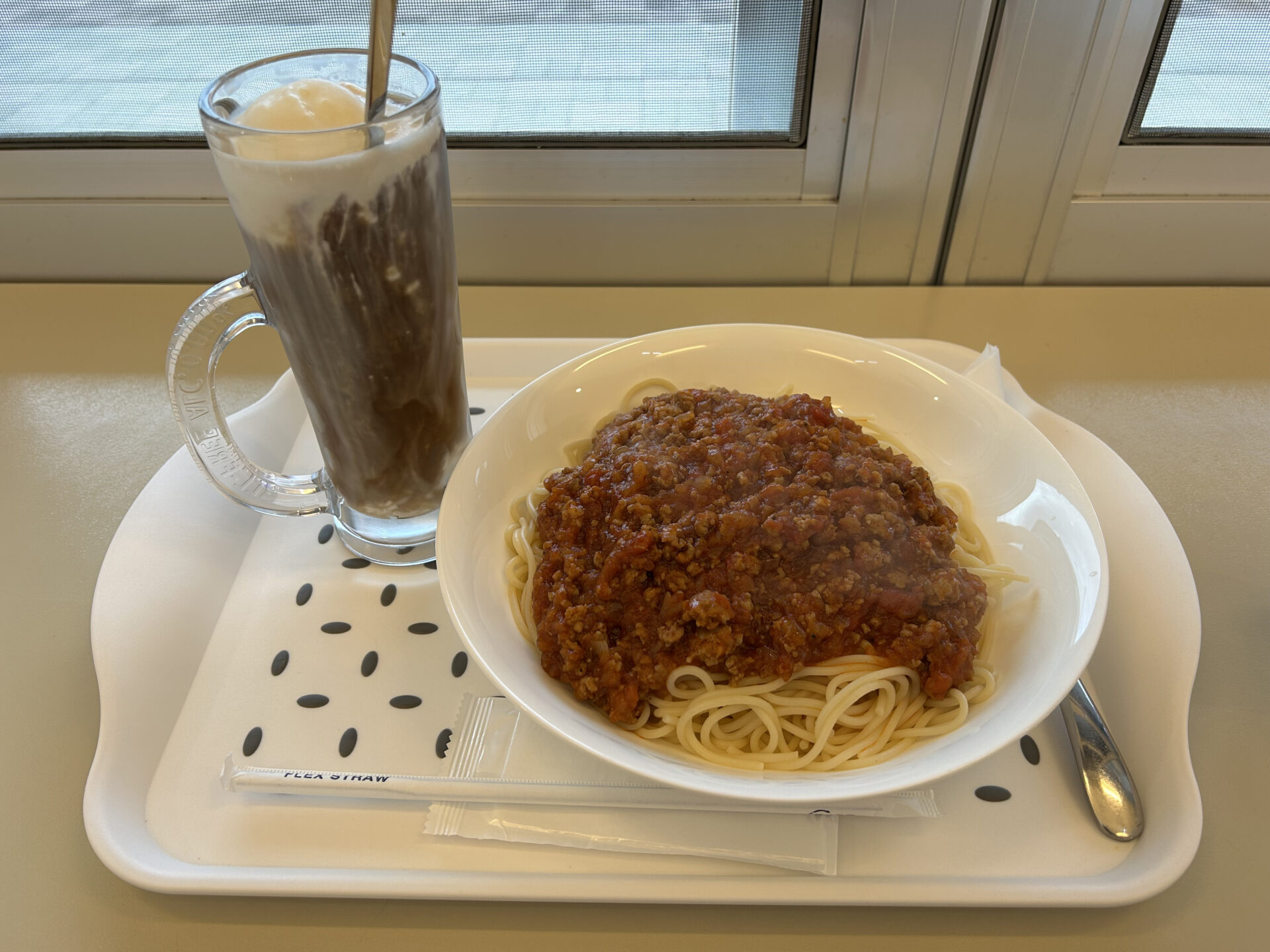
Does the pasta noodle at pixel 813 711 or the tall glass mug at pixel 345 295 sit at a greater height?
the tall glass mug at pixel 345 295

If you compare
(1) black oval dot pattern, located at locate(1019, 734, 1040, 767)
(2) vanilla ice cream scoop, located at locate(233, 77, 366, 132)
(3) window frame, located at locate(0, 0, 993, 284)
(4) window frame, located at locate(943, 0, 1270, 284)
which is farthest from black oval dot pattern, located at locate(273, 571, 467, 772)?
(4) window frame, located at locate(943, 0, 1270, 284)

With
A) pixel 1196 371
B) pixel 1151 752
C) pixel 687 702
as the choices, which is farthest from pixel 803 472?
pixel 1196 371

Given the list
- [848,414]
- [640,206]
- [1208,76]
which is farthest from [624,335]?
[1208,76]

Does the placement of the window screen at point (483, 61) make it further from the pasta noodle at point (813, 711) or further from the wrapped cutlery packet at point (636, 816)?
the wrapped cutlery packet at point (636, 816)

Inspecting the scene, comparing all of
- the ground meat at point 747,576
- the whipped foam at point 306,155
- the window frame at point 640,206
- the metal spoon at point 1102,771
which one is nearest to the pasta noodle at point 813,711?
the ground meat at point 747,576

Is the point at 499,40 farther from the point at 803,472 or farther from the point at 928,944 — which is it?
the point at 928,944

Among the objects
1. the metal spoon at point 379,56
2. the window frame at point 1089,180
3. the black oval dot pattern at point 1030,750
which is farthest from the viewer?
the window frame at point 1089,180
